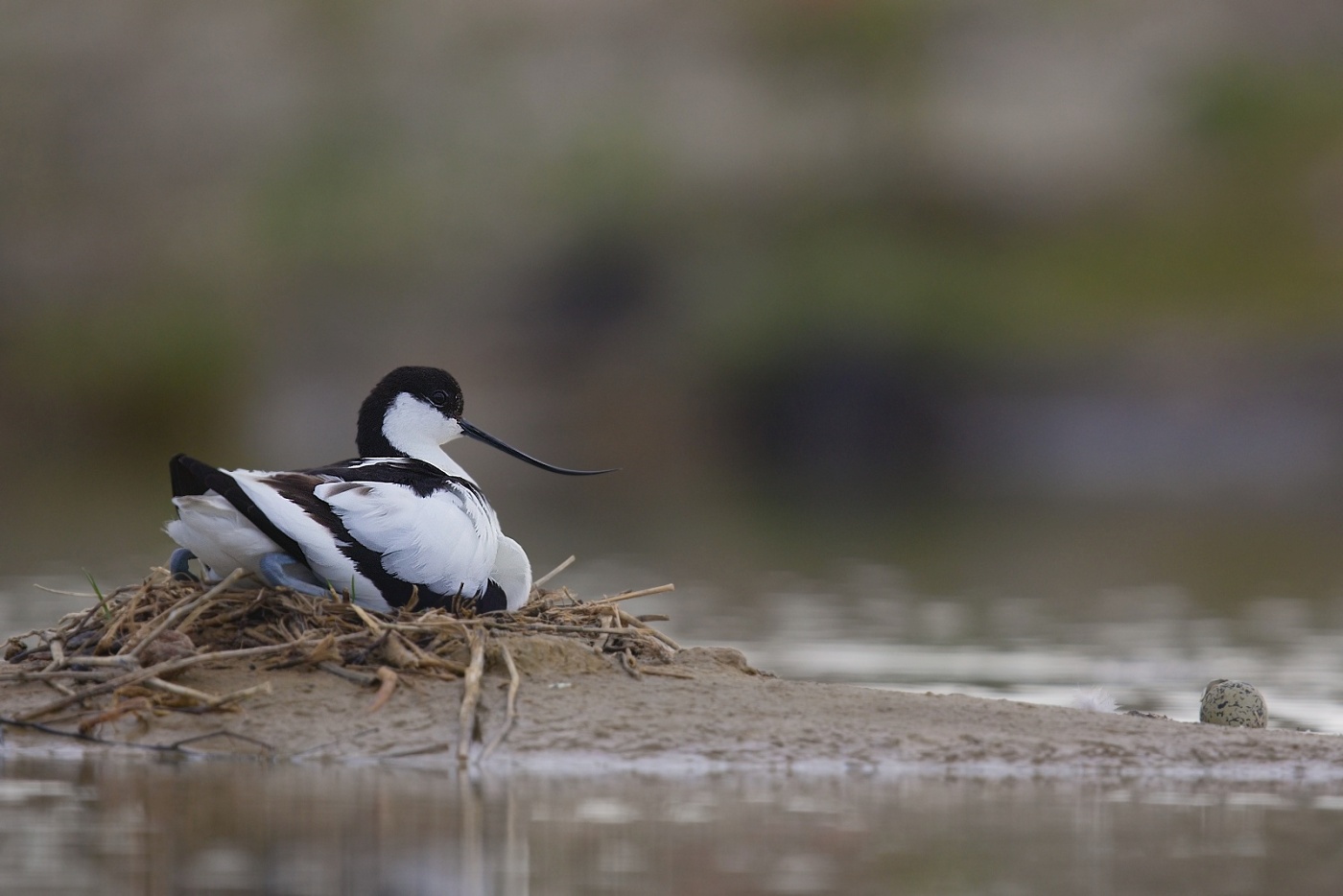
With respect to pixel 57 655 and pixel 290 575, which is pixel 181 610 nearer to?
pixel 290 575

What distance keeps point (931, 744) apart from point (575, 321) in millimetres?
37363

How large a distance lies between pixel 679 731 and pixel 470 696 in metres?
A: 0.76

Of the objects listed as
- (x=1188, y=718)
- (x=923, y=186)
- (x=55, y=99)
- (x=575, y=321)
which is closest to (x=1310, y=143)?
(x=923, y=186)

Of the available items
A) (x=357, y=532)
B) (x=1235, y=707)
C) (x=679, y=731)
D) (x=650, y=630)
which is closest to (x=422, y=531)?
(x=357, y=532)

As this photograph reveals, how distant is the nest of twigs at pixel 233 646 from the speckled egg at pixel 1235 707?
2.23 meters

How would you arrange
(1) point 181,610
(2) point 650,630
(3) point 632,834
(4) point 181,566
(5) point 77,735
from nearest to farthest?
1. (3) point 632,834
2. (5) point 77,735
3. (1) point 181,610
4. (4) point 181,566
5. (2) point 650,630

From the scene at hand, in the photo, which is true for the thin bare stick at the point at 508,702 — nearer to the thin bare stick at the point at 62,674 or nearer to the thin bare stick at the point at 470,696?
the thin bare stick at the point at 470,696

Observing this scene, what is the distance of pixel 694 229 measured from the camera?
46938 millimetres

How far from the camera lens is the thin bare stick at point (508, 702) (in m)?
7.47


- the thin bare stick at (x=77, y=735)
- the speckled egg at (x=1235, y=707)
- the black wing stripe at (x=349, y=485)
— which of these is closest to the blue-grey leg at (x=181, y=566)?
the black wing stripe at (x=349, y=485)

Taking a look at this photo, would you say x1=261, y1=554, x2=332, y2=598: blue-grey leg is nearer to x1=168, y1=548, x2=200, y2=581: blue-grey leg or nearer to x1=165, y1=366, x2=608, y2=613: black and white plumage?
x1=165, y1=366, x2=608, y2=613: black and white plumage

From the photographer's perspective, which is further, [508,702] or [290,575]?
[290,575]

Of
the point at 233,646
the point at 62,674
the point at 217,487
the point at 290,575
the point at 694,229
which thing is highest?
the point at 694,229

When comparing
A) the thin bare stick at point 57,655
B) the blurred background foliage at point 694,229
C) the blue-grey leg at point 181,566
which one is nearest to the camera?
the thin bare stick at point 57,655
